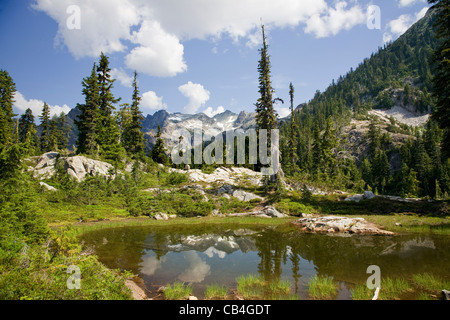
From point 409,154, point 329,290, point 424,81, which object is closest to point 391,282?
point 329,290

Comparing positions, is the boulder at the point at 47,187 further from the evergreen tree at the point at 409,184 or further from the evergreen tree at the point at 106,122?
the evergreen tree at the point at 409,184

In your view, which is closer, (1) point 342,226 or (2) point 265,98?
(1) point 342,226

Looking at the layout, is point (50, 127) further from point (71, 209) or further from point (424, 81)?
point (424, 81)

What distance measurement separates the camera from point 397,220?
18.9 metres

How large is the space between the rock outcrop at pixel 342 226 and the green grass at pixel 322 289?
395 inches

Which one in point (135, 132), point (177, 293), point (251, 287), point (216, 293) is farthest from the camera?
point (135, 132)

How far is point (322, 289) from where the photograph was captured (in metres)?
8.10

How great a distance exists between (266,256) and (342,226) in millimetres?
9025

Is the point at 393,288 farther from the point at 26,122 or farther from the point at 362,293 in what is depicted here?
the point at 26,122

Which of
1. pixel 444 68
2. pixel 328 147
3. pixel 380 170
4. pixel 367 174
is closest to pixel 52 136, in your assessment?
pixel 328 147

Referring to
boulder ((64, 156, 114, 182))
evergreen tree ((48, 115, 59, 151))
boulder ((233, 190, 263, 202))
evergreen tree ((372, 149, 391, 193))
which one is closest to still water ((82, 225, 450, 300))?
boulder ((233, 190, 263, 202))

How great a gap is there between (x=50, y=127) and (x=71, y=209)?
180 ft

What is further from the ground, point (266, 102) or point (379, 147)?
point (379, 147)
